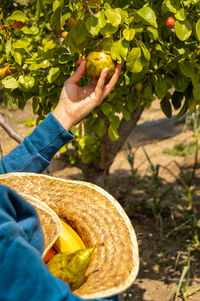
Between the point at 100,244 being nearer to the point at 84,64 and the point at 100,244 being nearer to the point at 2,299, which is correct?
the point at 2,299

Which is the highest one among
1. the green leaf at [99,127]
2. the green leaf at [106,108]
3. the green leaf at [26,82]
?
the green leaf at [26,82]

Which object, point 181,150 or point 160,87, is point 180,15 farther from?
point 181,150

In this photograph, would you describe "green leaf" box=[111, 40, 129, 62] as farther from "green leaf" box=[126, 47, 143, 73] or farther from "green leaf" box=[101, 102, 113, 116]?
"green leaf" box=[101, 102, 113, 116]

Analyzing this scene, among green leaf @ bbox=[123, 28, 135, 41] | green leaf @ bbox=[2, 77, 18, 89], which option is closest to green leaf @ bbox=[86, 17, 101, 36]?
green leaf @ bbox=[123, 28, 135, 41]

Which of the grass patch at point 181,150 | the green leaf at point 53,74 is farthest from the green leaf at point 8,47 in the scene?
the grass patch at point 181,150

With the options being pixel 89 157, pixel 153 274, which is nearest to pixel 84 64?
pixel 89 157

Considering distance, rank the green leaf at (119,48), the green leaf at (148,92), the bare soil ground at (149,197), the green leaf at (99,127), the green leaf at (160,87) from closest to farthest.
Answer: the green leaf at (119,48) < the green leaf at (160,87) < the green leaf at (148,92) < the green leaf at (99,127) < the bare soil ground at (149,197)

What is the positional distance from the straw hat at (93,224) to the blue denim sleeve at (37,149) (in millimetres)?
161

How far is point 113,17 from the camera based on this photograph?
147 centimetres

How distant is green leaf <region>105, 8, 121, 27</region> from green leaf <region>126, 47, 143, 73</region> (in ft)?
0.52

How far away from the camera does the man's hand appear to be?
1.75 m

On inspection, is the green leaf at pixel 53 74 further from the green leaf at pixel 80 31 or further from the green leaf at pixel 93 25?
the green leaf at pixel 93 25

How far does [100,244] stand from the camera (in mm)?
1296

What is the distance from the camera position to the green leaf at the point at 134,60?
62.9 inches
